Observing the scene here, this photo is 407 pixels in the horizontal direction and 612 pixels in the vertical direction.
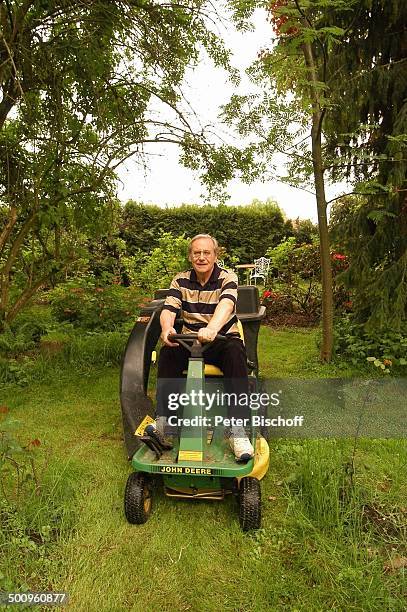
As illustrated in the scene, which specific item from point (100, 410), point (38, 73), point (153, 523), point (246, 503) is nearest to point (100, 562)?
point (153, 523)

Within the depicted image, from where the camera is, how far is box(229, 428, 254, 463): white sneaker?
246 centimetres

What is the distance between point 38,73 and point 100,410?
9.55 ft

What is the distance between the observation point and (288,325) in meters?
7.46

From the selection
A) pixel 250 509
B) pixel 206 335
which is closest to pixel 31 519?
pixel 250 509

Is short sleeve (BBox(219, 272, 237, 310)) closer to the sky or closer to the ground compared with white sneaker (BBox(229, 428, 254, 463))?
closer to the sky

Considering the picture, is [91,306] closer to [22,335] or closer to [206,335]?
[22,335]

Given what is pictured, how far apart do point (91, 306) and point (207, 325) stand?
2873mm

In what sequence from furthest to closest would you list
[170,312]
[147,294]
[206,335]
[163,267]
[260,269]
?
[260,269] < [163,267] < [147,294] < [170,312] < [206,335]

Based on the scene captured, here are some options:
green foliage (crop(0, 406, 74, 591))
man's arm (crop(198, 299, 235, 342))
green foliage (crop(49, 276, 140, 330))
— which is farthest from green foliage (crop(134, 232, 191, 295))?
green foliage (crop(0, 406, 74, 591))

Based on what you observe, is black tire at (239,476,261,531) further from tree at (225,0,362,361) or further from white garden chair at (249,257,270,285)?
white garden chair at (249,257,270,285)

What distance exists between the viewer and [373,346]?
4922 millimetres

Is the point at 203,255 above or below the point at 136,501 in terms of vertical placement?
above

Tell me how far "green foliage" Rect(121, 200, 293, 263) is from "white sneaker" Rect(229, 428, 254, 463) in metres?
9.19

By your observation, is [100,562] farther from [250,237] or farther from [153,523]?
[250,237]
